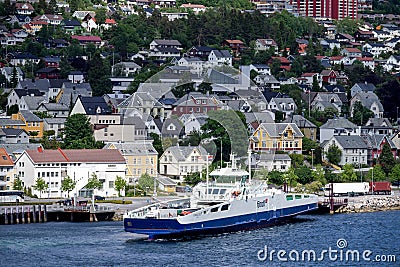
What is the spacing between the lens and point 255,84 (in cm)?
7012

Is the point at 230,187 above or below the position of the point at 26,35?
below

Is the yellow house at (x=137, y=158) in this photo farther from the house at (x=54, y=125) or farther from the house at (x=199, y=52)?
the house at (x=199, y=52)

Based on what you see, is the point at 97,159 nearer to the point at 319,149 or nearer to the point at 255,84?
the point at 319,149

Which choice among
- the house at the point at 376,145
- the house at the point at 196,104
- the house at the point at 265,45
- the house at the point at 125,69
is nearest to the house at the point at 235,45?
the house at the point at 265,45

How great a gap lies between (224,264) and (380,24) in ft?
240

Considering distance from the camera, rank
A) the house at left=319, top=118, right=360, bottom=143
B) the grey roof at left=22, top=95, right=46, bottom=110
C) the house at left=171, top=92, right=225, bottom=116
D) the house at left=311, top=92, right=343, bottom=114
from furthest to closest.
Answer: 1. the house at left=311, top=92, right=343, bottom=114
2. the grey roof at left=22, top=95, right=46, bottom=110
3. the house at left=319, top=118, right=360, bottom=143
4. the house at left=171, top=92, right=225, bottom=116

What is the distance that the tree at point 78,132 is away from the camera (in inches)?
2047

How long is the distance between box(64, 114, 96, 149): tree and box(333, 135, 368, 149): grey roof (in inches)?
412

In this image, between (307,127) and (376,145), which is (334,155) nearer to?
(376,145)

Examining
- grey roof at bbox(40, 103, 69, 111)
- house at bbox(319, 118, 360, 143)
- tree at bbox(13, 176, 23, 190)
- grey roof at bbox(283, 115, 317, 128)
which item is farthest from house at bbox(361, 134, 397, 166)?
tree at bbox(13, 176, 23, 190)

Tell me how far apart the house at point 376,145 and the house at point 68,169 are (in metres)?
13.5

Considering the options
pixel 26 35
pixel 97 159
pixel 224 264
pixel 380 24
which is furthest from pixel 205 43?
pixel 224 264

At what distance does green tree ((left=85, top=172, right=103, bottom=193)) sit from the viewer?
45.1 metres

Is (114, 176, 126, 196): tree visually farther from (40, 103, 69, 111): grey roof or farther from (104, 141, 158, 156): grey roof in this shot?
Answer: (40, 103, 69, 111): grey roof
